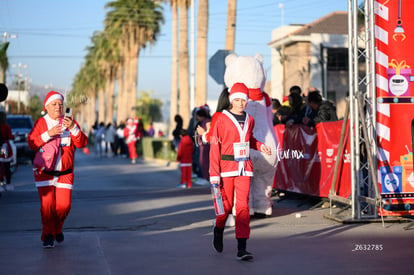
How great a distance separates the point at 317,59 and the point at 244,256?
159 ft

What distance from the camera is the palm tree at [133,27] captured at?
181 feet

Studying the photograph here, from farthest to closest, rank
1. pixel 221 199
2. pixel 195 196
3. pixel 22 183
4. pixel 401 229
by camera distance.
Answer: pixel 22 183
pixel 195 196
pixel 401 229
pixel 221 199

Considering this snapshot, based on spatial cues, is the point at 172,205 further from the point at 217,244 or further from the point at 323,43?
the point at 323,43

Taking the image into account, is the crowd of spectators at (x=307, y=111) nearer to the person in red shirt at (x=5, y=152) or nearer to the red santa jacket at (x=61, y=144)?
the red santa jacket at (x=61, y=144)

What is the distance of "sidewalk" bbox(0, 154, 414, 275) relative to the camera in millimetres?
7332

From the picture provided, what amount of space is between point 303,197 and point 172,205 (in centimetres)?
251

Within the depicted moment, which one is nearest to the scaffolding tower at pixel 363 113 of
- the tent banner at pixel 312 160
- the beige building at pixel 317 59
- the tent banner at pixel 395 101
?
the tent banner at pixel 395 101

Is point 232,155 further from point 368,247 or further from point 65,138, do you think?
point 65,138

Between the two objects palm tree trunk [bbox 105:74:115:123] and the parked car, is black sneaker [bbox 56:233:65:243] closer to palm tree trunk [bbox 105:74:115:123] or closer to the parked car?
the parked car

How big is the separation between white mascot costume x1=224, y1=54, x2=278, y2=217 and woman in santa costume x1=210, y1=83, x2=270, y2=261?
3.03m

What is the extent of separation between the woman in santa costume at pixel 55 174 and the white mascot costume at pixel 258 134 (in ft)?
11.0

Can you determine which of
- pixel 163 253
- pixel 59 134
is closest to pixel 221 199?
pixel 163 253

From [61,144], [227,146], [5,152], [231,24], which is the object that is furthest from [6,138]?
[231,24]

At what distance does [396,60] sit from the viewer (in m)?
10.5
